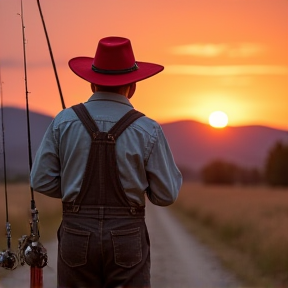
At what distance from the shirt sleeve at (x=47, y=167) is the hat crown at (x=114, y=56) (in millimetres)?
413

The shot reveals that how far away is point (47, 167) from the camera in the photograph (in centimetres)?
424

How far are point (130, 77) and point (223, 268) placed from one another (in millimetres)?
7118

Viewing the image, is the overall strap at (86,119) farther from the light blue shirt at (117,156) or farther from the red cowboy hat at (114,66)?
the red cowboy hat at (114,66)

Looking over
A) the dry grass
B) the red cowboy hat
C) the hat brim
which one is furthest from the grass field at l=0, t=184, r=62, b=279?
the red cowboy hat

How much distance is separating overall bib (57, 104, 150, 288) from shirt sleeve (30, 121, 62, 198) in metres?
0.13

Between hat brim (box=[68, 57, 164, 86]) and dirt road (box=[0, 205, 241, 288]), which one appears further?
dirt road (box=[0, 205, 241, 288])

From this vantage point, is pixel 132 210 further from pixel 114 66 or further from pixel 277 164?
pixel 277 164

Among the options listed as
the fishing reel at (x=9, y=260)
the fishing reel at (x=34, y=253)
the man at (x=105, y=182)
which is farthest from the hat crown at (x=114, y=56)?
the fishing reel at (x=9, y=260)

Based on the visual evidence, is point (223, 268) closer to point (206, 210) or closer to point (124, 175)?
point (124, 175)

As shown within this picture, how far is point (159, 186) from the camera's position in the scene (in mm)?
4211

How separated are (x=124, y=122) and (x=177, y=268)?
6.99 m

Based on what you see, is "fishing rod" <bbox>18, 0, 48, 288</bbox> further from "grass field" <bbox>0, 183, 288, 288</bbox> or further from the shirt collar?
"grass field" <bbox>0, 183, 288, 288</bbox>

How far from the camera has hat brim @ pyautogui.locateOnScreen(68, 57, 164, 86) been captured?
4285 millimetres

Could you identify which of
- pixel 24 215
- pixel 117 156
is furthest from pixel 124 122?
pixel 24 215
